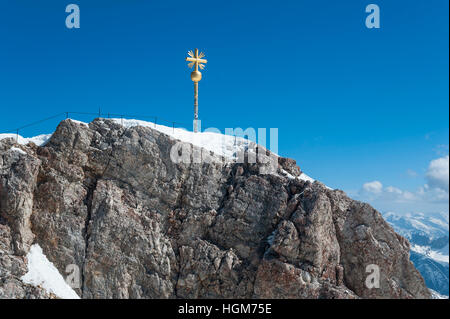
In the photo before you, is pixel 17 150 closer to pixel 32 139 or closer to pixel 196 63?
pixel 32 139

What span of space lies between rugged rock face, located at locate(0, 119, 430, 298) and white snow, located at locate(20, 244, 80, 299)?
79 centimetres

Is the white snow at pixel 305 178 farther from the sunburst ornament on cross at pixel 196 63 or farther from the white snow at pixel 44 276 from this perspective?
the white snow at pixel 44 276

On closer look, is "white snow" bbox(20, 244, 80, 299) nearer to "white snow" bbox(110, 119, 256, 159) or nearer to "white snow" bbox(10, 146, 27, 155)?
"white snow" bbox(10, 146, 27, 155)

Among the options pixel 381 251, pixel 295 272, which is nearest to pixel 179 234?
pixel 295 272

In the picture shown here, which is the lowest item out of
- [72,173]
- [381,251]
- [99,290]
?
[99,290]

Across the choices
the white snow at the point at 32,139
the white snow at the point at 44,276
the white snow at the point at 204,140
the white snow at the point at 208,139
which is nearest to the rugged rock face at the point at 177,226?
the white snow at the point at 44,276

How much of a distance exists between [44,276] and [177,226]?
13.8 metres

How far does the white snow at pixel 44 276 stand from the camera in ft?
125

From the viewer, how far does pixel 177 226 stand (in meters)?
45.3

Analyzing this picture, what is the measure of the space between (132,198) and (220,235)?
10.5 meters

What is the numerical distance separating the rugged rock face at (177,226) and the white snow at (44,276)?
2.60 ft

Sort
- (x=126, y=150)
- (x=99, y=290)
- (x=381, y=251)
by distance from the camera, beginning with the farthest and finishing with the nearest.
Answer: (x=126, y=150)
(x=381, y=251)
(x=99, y=290)

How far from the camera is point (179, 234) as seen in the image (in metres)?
44.8

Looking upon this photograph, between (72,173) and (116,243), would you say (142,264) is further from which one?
(72,173)
